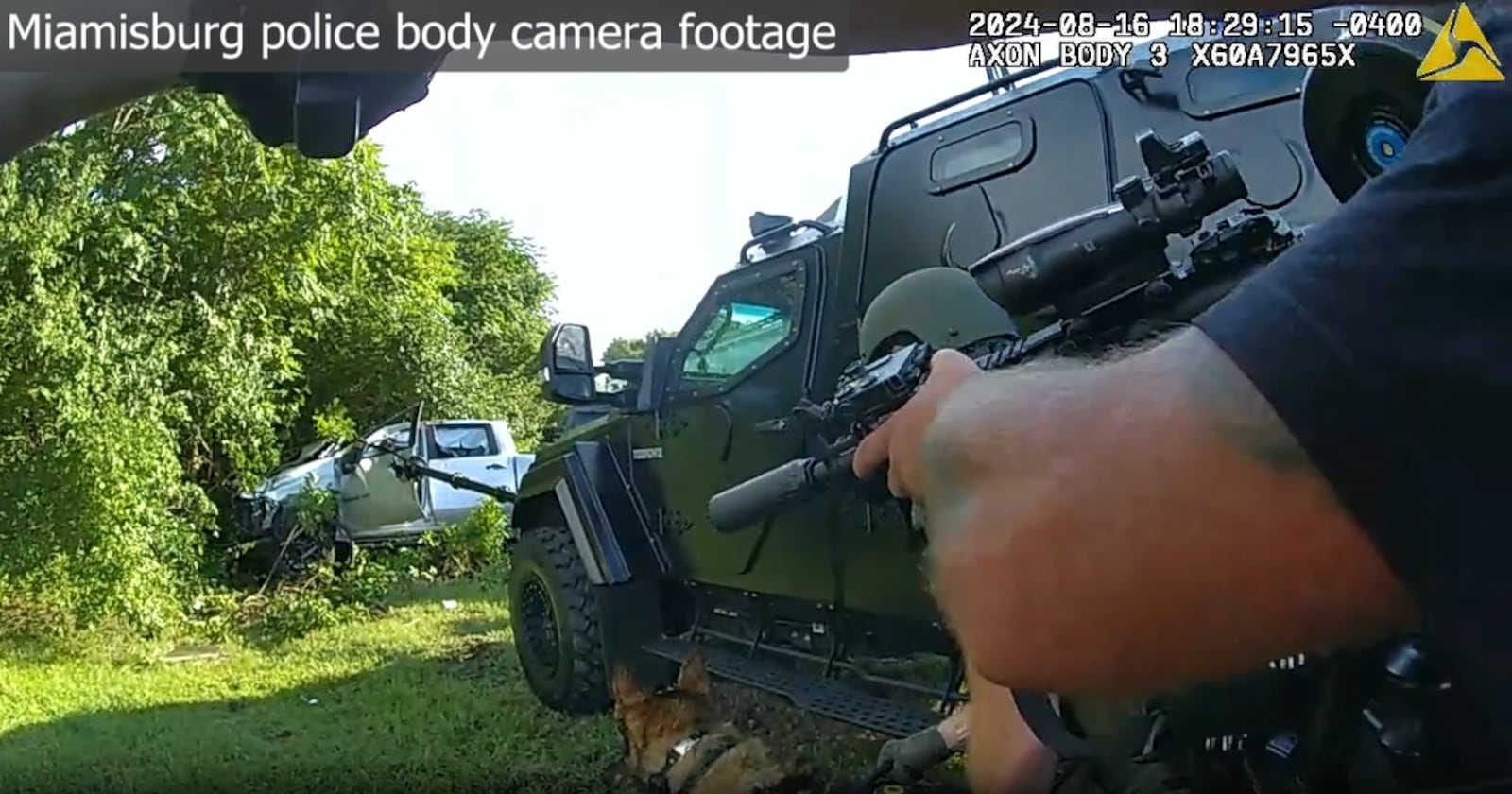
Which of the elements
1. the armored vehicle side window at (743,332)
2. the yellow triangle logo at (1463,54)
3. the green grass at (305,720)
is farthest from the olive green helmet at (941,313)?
the green grass at (305,720)

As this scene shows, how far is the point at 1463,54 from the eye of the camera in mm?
564

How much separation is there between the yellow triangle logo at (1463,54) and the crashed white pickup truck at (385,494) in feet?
25.2

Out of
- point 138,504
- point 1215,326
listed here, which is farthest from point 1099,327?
point 138,504

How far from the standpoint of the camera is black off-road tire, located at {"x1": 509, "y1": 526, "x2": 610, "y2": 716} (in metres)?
4.81

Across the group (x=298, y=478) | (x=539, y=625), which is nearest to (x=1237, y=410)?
(x=539, y=625)

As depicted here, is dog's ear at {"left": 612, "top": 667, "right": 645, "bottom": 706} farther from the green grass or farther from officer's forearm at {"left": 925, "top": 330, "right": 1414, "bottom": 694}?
officer's forearm at {"left": 925, "top": 330, "right": 1414, "bottom": 694}

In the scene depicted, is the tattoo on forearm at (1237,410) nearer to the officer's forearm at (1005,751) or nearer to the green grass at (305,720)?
the officer's forearm at (1005,751)

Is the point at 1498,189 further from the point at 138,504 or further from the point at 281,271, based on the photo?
the point at 281,271

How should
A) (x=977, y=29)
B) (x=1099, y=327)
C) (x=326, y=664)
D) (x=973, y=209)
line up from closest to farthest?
(x=977, y=29), (x=1099, y=327), (x=973, y=209), (x=326, y=664)

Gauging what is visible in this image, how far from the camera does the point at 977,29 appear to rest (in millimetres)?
822

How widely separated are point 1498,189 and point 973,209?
2825 mm

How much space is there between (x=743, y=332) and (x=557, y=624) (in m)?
1.37

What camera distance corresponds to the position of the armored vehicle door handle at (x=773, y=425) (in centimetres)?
379

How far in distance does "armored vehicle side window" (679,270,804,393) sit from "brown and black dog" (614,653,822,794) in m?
0.88
